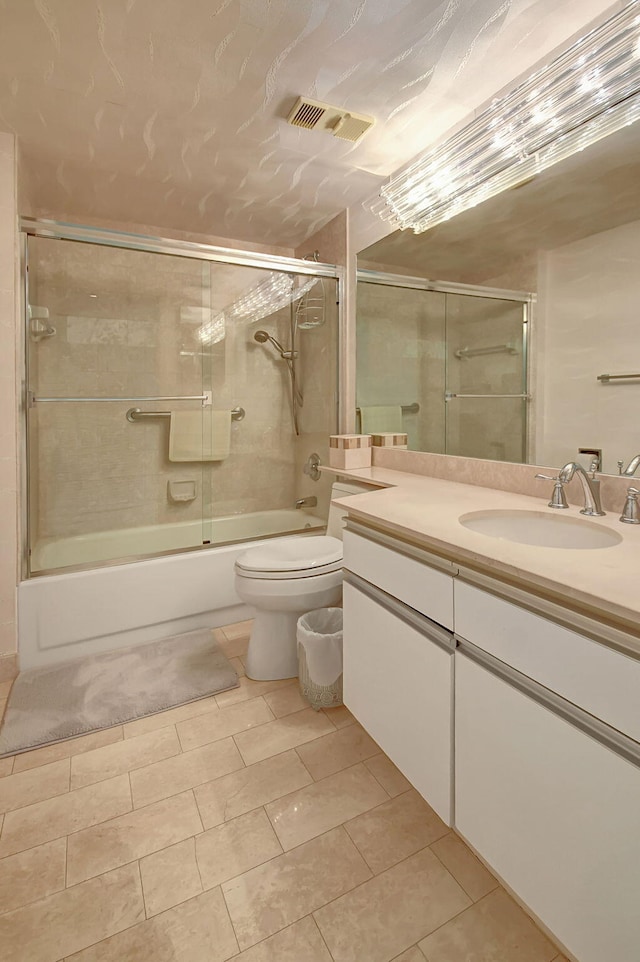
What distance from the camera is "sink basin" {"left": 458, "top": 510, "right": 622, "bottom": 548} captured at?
1.18 metres

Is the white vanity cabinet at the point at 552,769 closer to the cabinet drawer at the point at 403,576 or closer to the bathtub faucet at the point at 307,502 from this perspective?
the cabinet drawer at the point at 403,576

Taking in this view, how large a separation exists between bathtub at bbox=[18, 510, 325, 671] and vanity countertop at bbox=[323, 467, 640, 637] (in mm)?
1194

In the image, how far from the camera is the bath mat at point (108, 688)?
163 cm

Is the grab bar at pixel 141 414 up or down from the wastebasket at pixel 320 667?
up

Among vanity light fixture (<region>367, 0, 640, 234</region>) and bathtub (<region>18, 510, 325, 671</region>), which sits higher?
vanity light fixture (<region>367, 0, 640, 234</region>)

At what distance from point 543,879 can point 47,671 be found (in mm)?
1917

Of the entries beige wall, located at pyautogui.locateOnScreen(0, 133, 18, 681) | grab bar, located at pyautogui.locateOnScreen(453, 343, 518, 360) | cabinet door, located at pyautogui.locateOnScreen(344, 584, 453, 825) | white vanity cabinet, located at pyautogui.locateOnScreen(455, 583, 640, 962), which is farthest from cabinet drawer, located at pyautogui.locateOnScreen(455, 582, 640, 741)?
beige wall, located at pyautogui.locateOnScreen(0, 133, 18, 681)

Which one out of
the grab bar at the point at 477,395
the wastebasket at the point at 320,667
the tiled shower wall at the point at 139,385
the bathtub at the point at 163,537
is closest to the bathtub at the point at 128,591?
the bathtub at the point at 163,537

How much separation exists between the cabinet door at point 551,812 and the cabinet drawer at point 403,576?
0.38 ft

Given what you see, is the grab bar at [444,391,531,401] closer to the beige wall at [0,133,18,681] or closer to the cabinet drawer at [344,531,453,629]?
the cabinet drawer at [344,531,453,629]

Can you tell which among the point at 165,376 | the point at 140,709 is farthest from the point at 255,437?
the point at 140,709

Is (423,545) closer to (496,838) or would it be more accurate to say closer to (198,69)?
(496,838)

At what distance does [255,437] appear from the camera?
2693 millimetres

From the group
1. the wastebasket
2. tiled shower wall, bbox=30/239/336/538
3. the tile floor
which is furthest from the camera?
tiled shower wall, bbox=30/239/336/538
